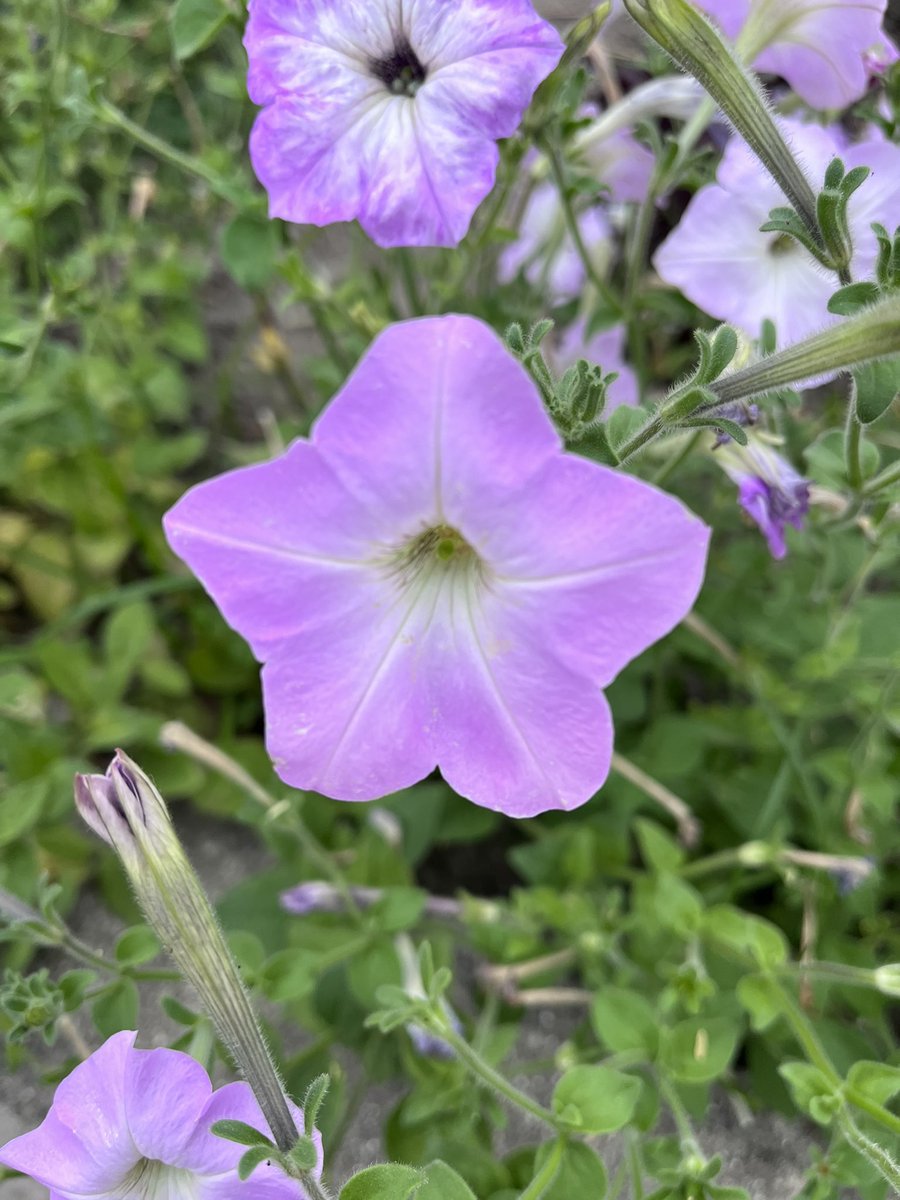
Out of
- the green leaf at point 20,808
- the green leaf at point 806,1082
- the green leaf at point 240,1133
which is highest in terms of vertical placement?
the green leaf at point 240,1133

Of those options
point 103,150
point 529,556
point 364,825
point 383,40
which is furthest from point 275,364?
point 529,556

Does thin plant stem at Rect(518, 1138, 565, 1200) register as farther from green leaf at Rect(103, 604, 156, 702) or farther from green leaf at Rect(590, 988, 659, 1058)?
green leaf at Rect(103, 604, 156, 702)

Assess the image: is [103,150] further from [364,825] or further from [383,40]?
[364,825]

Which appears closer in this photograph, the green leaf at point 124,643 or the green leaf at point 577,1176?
the green leaf at point 577,1176

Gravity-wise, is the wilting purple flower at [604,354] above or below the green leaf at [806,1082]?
above

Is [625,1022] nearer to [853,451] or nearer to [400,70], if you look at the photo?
[853,451]

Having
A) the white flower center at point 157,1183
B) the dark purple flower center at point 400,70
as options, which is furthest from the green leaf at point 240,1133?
the dark purple flower center at point 400,70

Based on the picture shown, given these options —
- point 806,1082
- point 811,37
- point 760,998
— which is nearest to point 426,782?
point 760,998

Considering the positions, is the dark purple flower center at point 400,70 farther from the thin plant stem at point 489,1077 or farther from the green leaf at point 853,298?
the thin plant stem at point 489,1077
